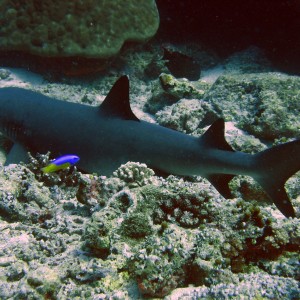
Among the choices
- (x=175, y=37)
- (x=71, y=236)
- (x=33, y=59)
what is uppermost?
(x=71, y=236)

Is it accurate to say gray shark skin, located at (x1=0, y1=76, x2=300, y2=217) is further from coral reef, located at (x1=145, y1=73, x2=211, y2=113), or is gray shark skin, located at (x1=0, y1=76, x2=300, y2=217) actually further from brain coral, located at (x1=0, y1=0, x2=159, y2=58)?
brain coral, located at (x1=0, y1=0, x2=159, y2=58)

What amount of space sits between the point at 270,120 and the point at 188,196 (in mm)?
2728

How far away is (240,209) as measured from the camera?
2.47 metres

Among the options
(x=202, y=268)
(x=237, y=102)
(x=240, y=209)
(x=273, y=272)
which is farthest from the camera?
(x=237, y=102)

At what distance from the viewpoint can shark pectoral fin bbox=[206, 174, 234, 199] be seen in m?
3.10

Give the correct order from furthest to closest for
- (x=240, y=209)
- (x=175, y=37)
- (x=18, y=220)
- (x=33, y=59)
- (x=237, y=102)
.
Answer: (x=175, y=37) < (x=33, y=59) < (x=237, y=102) < (x=18, y=220) < (x=240, y=209)

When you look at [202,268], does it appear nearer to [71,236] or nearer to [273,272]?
[273,272]

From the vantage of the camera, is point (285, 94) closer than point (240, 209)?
No

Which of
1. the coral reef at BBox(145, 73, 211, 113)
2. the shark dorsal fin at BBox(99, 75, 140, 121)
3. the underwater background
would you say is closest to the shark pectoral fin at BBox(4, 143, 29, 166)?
the underwater background

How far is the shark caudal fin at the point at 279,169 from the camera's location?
9.00 feet

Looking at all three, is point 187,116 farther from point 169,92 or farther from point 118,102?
point 118,102

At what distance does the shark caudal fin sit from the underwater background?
0.26 metres

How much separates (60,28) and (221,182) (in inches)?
207

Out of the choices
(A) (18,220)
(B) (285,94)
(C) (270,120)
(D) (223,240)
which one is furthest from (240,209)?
(B) (285,94)
